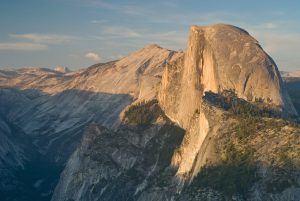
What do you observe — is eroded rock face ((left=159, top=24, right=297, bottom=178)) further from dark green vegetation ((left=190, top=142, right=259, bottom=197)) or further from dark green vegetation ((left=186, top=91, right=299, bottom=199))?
dark green vegetation ((left=190, top=142, right=259, bottom=197))

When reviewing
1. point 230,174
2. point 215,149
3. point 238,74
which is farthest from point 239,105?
point 230,174

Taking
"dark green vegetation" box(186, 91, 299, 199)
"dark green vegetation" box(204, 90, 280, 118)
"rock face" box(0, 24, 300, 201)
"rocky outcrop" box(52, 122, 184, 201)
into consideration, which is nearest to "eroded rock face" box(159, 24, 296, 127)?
"rock face" box(0, 24, 300, 201)

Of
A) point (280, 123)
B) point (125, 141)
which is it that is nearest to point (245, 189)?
point (280, 123)

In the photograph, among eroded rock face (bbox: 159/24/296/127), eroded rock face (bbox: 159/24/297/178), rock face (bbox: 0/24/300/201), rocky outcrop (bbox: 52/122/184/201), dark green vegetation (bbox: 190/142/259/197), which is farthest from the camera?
eroded rock face (bbox: 159/24/296/127)

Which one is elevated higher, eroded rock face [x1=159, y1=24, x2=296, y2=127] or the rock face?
eroded rock face [x1=159, y1=24, x2=296, y2=127]

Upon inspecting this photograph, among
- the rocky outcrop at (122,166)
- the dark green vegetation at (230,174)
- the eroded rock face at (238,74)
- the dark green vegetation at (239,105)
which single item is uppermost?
the eroded rock face at (238,74)

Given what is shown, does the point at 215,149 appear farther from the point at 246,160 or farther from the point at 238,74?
the point at 238,74

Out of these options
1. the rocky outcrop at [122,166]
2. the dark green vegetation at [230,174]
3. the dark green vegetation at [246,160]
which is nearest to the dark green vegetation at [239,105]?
the dark green vegetation at [246,160]

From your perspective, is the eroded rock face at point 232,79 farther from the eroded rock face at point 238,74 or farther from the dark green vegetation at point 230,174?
the dark green vegetation at point 230,174

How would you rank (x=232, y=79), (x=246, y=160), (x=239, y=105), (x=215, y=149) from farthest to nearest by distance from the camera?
(x=232, y=79) < (x=239, y=105) < (x=215, y=149) < (x=246, y=160)

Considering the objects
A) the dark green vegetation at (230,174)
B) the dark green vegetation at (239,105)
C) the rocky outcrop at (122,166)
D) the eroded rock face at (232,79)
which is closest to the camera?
the dark green vegetation at (230,174)

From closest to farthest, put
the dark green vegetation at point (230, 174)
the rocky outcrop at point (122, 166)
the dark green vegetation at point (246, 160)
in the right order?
the dark green vegetation at point (246, 160) → the dark green vegetation at point (230, 174) → the rocky outcrop at point (122, 166)
